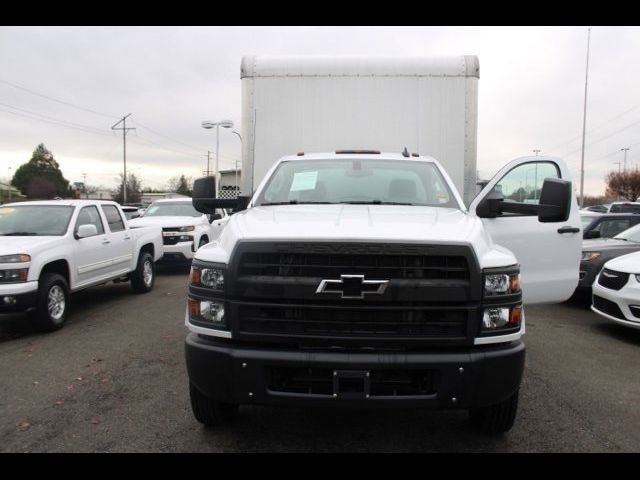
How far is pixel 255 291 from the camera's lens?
3.04m

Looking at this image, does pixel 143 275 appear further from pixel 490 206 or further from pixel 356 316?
pixel 356 316

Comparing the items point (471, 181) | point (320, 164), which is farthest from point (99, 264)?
point (471, 181)

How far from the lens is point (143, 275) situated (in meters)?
9.77

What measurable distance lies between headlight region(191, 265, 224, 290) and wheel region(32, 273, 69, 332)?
426 cm

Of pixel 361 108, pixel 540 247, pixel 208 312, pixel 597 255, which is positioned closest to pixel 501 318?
pixel 208 312

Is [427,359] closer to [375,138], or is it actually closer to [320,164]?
[320,164]

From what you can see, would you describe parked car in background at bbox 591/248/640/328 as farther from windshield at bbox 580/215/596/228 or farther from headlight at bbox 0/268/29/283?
headlight at bbox 0/268/29/283

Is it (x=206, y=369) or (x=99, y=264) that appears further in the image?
(x=99, y=264)

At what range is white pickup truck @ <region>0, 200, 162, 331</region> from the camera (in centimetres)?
636

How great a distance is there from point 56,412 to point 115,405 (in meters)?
0.43

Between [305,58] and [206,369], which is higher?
[305,58]

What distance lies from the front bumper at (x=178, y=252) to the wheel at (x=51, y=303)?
16.3ft

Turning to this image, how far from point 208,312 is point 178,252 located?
9.45 m

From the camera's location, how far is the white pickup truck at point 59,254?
250 inches
